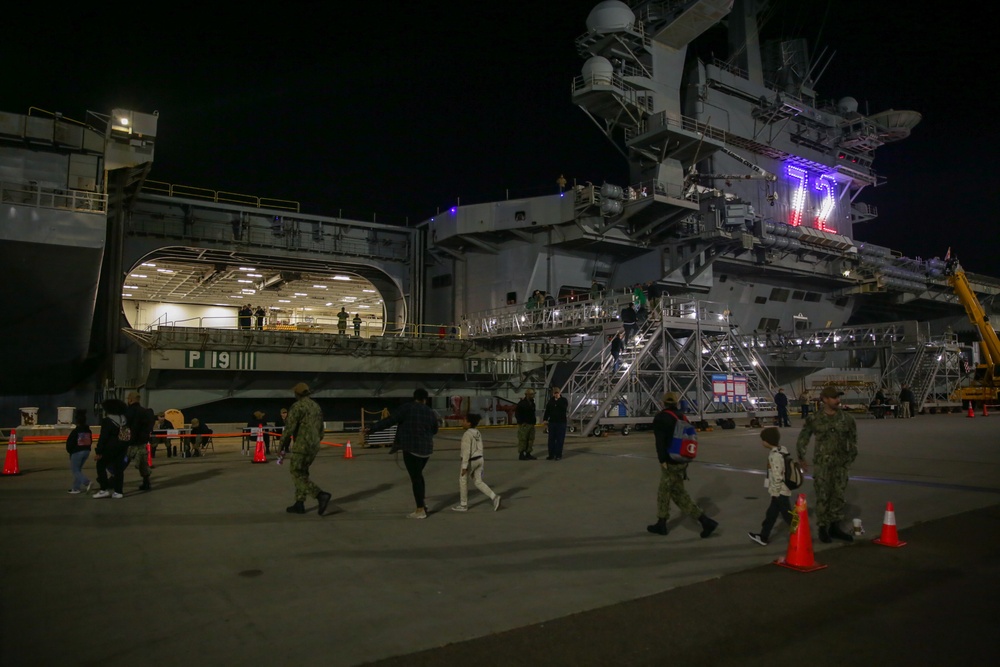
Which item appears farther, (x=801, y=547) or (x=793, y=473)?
(x=793, y=473)

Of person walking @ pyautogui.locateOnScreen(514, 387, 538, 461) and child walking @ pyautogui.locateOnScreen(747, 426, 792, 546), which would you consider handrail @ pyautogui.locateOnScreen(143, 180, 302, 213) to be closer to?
person walking @ pyautogui.locateOnScreen(514, 387, 538, 461)

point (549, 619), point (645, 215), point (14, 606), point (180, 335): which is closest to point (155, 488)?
point (14, 606)

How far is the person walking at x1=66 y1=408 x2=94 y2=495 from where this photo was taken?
34.0 ft

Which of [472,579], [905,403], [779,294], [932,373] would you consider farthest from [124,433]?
[779,294]

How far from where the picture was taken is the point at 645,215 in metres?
34.5

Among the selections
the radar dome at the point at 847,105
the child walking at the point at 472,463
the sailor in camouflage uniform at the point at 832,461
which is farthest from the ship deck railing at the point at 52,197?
the radar dome at the point at 847,105

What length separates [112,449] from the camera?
999 centimetres

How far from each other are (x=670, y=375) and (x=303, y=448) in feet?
60.9

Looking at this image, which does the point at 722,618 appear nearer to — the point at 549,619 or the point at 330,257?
the point at 549,619

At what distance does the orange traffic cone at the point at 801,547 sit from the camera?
620 cm

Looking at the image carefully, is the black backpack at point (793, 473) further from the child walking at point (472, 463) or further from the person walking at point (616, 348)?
the person walking at point (616, 348)

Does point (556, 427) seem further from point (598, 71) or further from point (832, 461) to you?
point (598, 71)

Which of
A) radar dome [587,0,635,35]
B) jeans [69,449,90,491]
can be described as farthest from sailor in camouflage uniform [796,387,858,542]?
radar dome [587,0,635,35]

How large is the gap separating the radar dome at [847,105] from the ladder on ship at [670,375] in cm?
3148
